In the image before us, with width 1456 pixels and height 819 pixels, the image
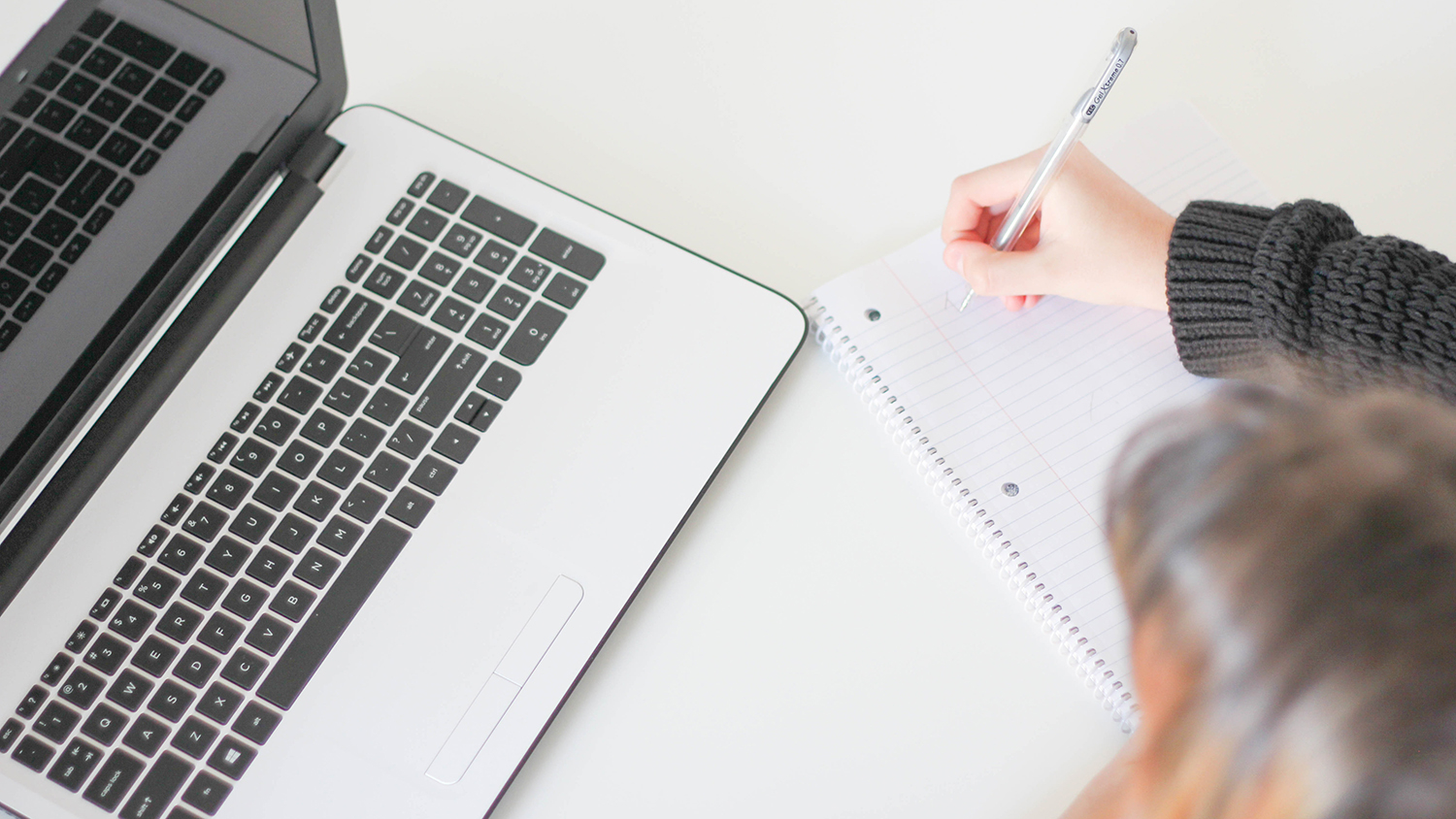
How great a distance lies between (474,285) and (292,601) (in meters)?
0.20

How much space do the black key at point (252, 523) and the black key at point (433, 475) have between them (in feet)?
0.25

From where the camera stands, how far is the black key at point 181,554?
0.51 m

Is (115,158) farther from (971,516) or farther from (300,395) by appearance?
(971,516)

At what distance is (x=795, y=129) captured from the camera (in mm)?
686

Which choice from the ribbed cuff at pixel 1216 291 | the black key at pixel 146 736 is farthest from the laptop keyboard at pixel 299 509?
the ribbed cuff at pixel 1216 291

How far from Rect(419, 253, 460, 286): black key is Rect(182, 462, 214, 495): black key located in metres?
0.16

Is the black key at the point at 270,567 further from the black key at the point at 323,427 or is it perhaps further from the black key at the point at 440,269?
the black key at the point at 440,269

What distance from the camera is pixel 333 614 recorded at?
19.9 inches

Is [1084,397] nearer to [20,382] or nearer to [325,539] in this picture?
[325,539]

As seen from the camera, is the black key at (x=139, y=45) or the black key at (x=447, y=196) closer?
the black key at (x=139, y=45)

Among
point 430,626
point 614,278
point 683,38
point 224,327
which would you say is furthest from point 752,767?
point 683,38

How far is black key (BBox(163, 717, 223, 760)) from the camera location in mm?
479

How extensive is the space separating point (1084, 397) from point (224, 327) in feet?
1.68

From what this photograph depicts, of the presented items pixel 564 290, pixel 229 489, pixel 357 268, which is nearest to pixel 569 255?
pixel 564 290
